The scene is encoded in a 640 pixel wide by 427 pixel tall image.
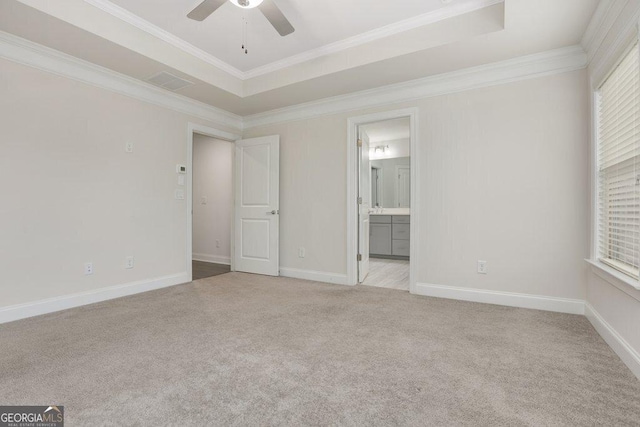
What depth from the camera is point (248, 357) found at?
1973mm

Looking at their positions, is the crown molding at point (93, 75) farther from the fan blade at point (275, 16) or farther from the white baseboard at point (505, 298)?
the white baseboard at point (505, 298)

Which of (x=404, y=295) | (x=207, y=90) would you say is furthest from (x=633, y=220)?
(x=207, y=90)

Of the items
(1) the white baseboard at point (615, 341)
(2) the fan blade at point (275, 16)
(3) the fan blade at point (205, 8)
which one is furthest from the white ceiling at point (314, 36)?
(1) the white baseboard at point (615, 341)

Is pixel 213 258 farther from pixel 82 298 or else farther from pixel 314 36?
pixel 314 36

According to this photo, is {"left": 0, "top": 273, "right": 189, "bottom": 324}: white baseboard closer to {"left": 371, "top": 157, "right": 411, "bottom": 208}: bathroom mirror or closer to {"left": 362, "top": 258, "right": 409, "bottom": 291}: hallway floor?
{"left": 362, "top": 258, "right": 409, "bottom": 291}: hallway floor

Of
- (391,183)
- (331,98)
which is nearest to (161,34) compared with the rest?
(331,98)

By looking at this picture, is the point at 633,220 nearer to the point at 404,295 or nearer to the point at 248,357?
the point at 404,295

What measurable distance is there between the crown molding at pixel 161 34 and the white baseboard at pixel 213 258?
321 cm

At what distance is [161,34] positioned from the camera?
301cm

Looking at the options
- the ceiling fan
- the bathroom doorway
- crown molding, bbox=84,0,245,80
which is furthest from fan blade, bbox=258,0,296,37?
the bathroom doorway

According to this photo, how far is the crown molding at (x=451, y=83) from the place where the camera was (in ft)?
9.33

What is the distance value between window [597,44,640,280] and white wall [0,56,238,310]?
4356mm

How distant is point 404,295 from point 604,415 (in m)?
2.07

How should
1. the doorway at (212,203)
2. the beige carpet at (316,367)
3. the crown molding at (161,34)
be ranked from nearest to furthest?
the beige carpet at (316,367) < the crown molding at (161,34) < the doorway at (212,203)
